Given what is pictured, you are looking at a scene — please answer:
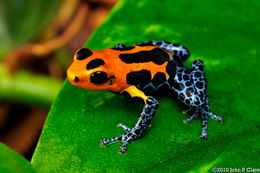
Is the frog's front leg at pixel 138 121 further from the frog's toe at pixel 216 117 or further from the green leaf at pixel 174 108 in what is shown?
the frog's toe at pixel 216 117

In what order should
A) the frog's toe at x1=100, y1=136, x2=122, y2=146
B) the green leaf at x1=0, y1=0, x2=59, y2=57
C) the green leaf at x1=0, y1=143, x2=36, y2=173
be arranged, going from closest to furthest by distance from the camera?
the green leaf at x1=0, y1=143, x2=36, y2=173
the frog's toe at x1=100, y1=136, x2=122, y2=146
the green leaf at x1=0, y1=0, x2=59, y2=57

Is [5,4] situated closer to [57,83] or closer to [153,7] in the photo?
[57,83]

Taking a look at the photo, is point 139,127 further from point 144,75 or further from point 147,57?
point 147,57

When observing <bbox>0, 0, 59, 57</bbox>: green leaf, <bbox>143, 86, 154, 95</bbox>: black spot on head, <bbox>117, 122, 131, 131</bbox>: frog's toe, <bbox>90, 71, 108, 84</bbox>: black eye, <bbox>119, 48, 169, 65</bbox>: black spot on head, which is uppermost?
<bbox>119, 48, 169, 65</bbox>: black spot on head

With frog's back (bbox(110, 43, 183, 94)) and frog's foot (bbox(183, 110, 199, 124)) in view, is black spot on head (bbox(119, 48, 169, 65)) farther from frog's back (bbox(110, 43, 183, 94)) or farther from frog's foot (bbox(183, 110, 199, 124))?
frog's foot (bbox(183, 110, 199, 124))

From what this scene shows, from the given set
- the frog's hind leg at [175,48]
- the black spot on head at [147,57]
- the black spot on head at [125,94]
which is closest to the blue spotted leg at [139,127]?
the black spot on head at [125,94]

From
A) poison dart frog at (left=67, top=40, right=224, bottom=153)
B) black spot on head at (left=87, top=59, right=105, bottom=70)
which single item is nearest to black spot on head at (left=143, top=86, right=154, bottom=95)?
poison dart frog at (left=67, top=40, right=224, bottom=153)
